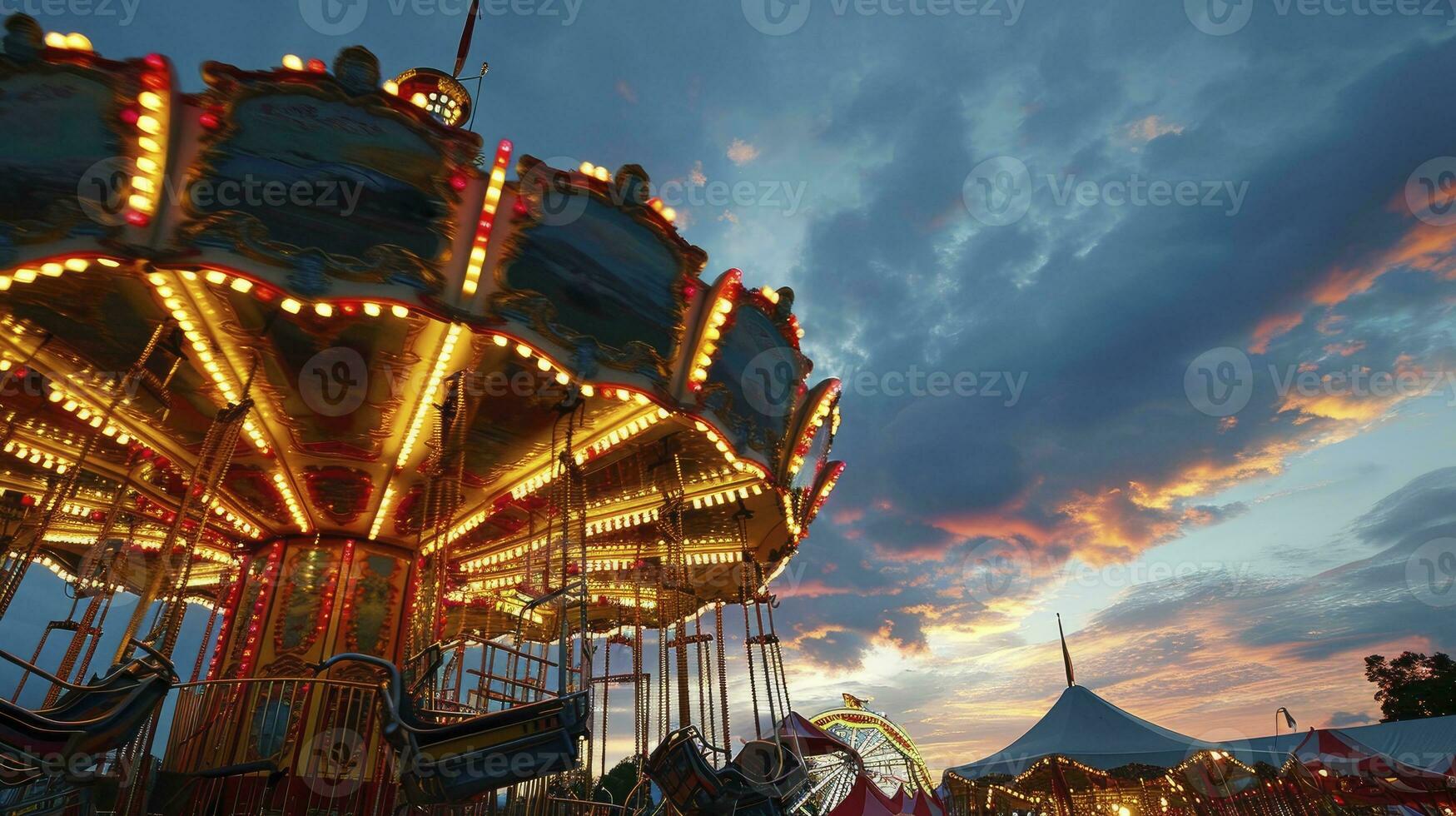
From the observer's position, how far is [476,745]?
4152mm

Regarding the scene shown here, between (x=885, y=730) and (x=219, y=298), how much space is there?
23458 mm

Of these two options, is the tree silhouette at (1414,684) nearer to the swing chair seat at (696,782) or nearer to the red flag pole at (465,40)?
the swing chair seat at (696,782)

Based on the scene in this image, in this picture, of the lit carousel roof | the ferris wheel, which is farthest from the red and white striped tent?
the lit carousel roof

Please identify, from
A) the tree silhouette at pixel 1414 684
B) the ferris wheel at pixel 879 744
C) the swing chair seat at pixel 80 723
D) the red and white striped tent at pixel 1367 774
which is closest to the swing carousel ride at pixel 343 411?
the swing chair seat at pixel 80 723

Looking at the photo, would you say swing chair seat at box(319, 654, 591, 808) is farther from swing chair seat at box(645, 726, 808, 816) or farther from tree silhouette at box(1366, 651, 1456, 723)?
tree silhouette at box(1366, 651, 1456, 723)

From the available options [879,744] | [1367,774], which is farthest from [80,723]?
[879,744]

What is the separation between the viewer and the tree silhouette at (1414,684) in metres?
29.7

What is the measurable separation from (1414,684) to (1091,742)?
28.0 m

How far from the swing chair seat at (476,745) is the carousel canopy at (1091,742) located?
14862 mm

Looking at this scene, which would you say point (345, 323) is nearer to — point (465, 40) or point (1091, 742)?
point (465, 40)

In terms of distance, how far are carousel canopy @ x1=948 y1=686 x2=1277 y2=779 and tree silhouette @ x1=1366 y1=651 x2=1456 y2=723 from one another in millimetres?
22426

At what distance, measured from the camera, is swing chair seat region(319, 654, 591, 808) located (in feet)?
13.3

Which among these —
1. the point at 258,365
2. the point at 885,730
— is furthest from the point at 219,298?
the point at 885,730

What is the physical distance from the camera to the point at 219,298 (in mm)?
5344
